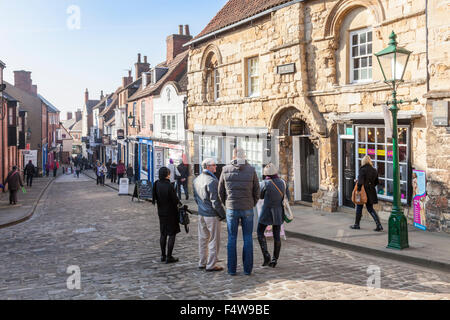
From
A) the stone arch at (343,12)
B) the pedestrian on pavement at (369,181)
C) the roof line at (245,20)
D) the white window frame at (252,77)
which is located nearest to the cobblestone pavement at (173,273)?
the pedestrian on pavement at (369,181)

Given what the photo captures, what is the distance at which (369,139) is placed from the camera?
12031 mm

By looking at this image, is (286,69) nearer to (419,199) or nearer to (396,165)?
(419,199)

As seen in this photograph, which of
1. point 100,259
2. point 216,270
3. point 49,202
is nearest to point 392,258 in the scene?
point 216,270

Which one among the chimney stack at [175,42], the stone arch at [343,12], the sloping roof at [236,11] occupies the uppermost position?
the chimney stack at [175,42]

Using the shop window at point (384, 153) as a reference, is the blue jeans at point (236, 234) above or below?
below

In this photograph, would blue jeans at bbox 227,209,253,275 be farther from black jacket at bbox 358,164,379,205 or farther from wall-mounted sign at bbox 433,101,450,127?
wall-mounted sign at bbox 433,101,450,127

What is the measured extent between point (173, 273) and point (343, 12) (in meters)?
9.18

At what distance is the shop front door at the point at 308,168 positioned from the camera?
14422 millimetres

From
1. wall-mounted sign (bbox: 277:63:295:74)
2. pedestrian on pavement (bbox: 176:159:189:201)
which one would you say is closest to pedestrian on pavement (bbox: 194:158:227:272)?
wall-mounted sign (bbox: 277:63:295:74)

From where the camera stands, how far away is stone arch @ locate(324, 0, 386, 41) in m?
11.5

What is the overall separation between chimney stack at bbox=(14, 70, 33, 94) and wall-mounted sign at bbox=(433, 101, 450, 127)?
1891 inches

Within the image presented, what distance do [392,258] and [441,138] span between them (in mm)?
3503

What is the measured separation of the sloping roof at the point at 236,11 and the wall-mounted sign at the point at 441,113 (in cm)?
641

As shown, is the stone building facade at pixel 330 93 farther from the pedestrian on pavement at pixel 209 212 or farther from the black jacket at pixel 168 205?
the black jacket at pixel 168 205
